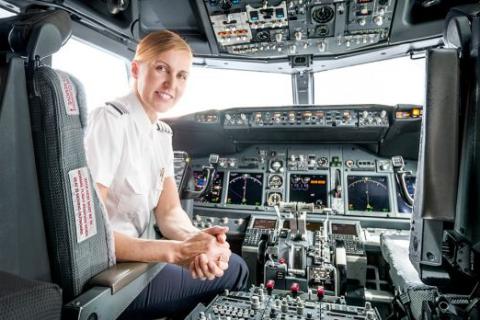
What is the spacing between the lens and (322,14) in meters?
2.90

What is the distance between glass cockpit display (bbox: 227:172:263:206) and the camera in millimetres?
2936

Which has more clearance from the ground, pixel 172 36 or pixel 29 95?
pixel 172 36

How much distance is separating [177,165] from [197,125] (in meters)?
0.44

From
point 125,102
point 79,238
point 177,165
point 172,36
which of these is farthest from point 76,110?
point 177,165

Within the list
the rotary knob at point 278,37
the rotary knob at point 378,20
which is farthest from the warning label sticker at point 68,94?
the rotary knob at point 378,20

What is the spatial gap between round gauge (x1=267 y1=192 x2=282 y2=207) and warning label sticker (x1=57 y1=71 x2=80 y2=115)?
2247 millimetres

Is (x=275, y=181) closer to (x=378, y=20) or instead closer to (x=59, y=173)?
(x=378, y=20)

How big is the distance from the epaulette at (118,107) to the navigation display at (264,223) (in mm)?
1780

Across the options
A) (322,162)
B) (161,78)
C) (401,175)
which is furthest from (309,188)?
(161,78)

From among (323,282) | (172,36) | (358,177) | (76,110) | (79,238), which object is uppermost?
(172,36)

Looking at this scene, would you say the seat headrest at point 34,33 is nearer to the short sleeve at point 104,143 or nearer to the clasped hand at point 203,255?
the short sleeve at point 104,143

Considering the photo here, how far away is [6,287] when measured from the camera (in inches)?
20.1

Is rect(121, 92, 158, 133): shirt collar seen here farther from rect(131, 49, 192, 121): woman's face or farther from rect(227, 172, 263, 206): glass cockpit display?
rect(227, 172, 263, 206): glass cockpit display

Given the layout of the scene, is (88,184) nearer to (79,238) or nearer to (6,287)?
(79,238)
